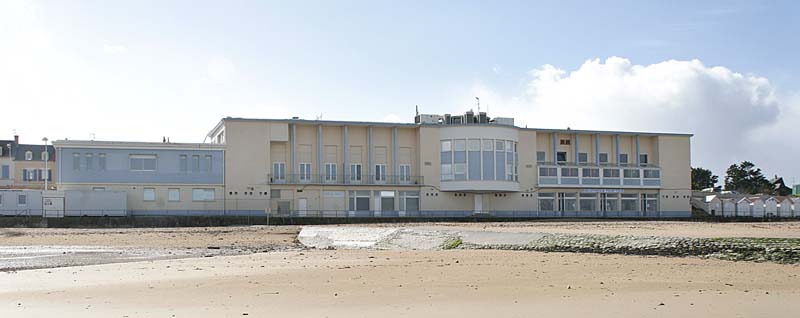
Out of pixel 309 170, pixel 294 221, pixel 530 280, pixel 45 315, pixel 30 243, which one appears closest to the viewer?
pixel 45 315

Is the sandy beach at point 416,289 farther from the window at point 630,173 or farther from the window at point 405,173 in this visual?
the window at point 630,173

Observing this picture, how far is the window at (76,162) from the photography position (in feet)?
187

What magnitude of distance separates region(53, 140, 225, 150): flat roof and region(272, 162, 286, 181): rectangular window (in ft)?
14.1

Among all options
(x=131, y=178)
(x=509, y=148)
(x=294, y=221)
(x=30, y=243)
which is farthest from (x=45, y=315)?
(x=509, y=148)

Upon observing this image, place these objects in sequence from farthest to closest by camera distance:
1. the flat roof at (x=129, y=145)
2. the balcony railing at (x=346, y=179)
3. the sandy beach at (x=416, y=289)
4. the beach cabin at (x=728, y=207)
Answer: the beach cabin at (x=728, y=207) → the balcony railing at (x=346, y=179) → the flat roof at (x=129, y=145) → the sandy beach at (x=416, y=289)

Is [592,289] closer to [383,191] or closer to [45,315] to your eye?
[45,315]

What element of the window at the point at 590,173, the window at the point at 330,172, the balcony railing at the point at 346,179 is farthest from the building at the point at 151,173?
the window at the point at 590,173

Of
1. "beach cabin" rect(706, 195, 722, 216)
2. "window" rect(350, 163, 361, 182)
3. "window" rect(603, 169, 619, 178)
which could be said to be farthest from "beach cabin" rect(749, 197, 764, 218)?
"window" rect(350, 163, 361, 182)

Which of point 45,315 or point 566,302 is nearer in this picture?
point 45,315

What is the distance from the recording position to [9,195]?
57875mm

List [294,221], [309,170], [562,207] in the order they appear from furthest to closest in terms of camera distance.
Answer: [562,207]
[309,170]
[294,221]

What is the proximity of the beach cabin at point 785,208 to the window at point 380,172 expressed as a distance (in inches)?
1478

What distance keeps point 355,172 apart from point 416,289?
5034 centimetres

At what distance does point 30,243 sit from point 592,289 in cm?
2668
